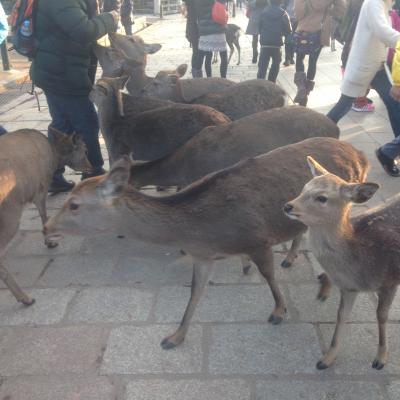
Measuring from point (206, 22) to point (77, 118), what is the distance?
4.76 metres

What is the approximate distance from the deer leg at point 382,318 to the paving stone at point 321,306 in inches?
16.2

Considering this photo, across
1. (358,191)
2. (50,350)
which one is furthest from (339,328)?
(50,350)

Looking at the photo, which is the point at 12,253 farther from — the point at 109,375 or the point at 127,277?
the point at 109,375

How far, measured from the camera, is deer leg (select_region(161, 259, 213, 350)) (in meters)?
3.03

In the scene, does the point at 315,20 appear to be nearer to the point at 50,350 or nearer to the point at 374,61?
the point at 374,61

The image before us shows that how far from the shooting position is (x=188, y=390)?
2.67 m

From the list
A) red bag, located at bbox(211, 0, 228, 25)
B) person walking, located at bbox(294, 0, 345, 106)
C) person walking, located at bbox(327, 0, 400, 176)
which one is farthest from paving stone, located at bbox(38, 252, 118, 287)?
red bag, located at bbox(211, 0, 228, 25)

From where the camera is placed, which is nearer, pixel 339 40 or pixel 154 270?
pixel 154 270

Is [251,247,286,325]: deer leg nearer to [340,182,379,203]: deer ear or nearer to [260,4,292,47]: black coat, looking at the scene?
[340,182,379,203]: deer ear

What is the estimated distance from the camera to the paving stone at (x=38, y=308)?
3309mm

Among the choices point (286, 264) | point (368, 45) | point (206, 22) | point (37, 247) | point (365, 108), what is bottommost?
point (365, 108)

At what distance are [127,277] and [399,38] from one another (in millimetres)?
3745

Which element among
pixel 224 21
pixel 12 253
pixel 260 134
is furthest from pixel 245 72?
pixel 12 253

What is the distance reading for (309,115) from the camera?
4.53 m
